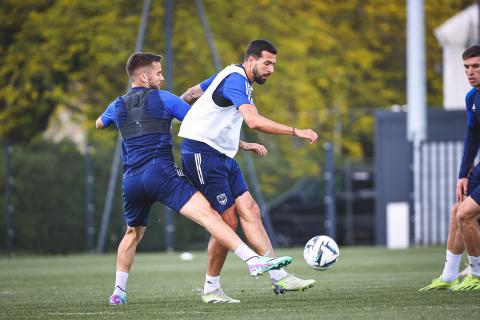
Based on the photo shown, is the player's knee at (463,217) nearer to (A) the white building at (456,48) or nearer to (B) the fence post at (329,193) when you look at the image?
(B) the fence post at (329,193)

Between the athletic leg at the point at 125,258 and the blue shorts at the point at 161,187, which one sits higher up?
the blue shorts at the point at 161,187

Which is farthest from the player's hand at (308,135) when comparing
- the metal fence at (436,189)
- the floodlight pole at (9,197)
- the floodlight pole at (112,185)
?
the floodlight pole at (9,197)

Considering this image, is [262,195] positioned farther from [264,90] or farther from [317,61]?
[317,61]

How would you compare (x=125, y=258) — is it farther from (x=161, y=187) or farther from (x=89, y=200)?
(x=89, y=200)

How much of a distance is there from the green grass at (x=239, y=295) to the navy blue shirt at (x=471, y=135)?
1239mm

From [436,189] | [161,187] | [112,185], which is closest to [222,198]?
[161,187]

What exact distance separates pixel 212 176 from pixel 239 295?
4.78 feet

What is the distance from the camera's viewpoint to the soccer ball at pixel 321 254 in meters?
9.21

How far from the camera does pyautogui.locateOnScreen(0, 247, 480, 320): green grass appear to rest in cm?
794

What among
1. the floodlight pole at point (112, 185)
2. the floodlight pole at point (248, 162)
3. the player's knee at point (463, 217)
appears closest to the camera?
the player's knee at point (463, 217)

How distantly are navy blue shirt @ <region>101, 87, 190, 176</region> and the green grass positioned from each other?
47.1 inches

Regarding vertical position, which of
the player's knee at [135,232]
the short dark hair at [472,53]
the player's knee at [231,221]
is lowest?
the player's knee at [135,232]

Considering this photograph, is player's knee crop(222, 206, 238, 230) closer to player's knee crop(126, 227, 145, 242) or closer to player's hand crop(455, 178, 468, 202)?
player's knee crop(126, 227, 145, 242)

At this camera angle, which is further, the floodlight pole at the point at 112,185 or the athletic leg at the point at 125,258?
the floodlight pole at the point at 112,185
